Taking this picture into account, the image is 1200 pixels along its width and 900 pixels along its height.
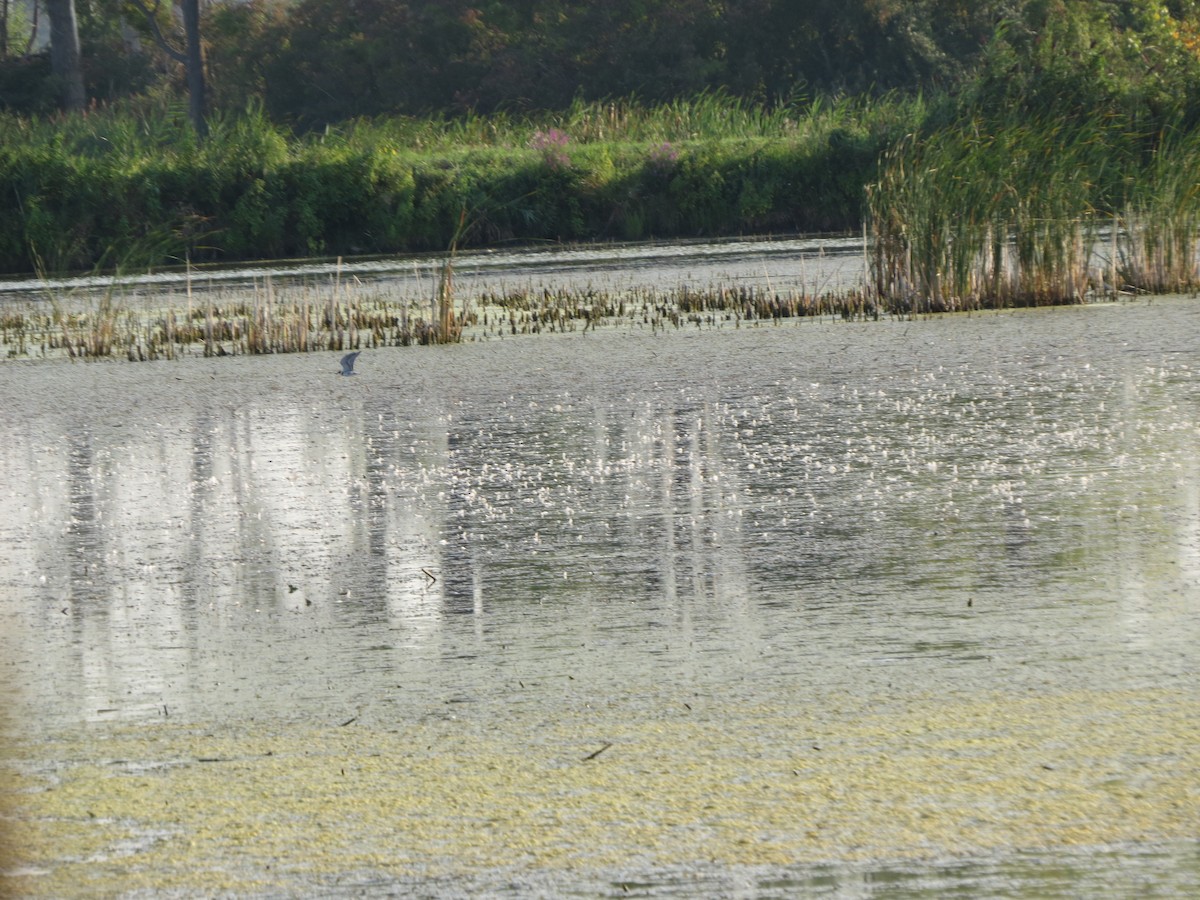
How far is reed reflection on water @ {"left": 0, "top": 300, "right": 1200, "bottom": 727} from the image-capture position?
4.49 metres

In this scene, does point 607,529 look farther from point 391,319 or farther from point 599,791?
point 391,319

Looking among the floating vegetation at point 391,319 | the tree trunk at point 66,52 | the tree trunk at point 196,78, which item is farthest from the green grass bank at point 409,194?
the tree trunk at point 66,52

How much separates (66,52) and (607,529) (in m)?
31.7

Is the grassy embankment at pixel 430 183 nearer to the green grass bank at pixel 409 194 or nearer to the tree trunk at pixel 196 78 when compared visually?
the green grass bank at pixel 409 194

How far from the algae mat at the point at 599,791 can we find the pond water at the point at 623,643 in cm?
1

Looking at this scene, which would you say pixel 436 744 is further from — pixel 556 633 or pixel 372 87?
pixel 372 87

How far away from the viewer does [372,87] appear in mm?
37688

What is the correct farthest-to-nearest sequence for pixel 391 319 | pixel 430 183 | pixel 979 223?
pixel 430 183 < pixel 391 319 < pixel 979 223

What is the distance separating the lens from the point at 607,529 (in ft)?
20.2

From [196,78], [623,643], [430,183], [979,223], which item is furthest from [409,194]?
[623,643]

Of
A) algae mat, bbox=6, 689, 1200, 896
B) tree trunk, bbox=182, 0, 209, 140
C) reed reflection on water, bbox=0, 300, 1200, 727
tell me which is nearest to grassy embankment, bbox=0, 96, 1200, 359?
tree trunk, bbox=182, 0, 209, 140

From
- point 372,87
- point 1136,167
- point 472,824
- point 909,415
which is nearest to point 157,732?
point 472,824

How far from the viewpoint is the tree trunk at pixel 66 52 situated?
35094mm

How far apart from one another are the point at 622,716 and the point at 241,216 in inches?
792
